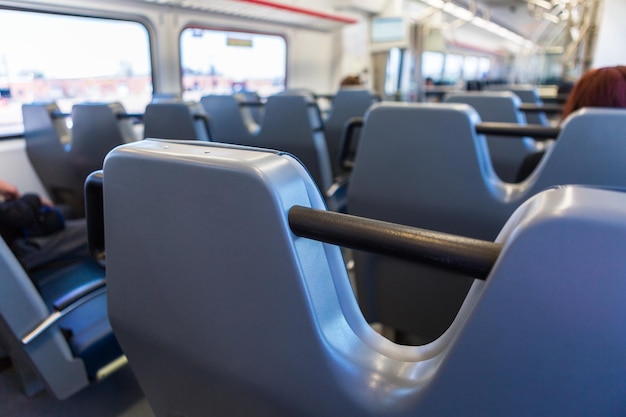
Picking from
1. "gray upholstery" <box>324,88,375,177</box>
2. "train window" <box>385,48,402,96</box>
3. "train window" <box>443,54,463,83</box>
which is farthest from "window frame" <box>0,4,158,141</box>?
"train window" <box>443,54,463,83</box>

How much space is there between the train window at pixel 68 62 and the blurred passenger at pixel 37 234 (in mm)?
1550

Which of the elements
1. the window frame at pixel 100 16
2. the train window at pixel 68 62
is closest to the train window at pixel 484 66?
the window frame at pixel 100 16

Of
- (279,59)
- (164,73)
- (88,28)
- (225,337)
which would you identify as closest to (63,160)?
(88,28)

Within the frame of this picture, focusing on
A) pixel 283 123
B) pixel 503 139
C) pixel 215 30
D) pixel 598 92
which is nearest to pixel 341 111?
pixel 283 123

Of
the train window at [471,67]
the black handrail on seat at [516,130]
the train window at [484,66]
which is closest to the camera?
the black handrail on seat at [516,130]

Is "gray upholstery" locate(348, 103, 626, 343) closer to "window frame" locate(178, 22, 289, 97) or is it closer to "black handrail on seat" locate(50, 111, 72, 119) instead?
"black handrail on seat" locate(50, 111, 72, 119)

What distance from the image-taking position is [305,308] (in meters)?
0.59

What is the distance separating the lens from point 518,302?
0.44m

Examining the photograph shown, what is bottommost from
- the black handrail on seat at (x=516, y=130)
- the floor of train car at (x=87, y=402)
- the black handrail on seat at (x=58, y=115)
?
the floor of train car at (x=87, y=402)

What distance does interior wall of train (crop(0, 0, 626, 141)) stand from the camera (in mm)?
2967

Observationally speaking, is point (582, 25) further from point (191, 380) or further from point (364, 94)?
point (191, 380)

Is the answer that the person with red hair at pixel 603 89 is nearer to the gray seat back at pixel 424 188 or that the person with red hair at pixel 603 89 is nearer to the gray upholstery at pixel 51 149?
the gray seat back at pixel 424 188

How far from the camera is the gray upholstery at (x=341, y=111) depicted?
3.53 meters

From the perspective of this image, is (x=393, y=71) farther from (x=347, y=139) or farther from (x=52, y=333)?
(x=52, y=333)
